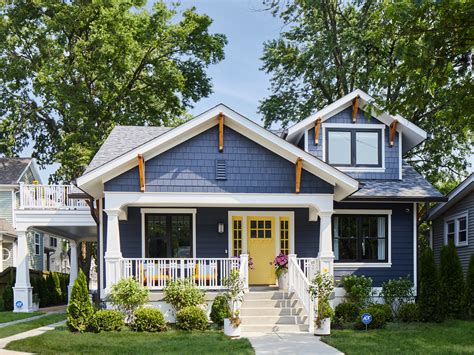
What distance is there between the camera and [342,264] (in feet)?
51.1

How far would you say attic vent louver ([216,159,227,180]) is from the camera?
44.9ft

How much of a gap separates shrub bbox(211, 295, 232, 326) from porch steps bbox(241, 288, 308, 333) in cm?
49

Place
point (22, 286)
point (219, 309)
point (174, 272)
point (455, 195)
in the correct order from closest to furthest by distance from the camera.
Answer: point (219, 309)
point (174, 272)
point (455, 195)
point (22, 286)

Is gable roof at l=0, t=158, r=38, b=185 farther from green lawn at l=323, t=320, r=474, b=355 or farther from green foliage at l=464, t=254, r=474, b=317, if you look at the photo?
green foliage at l=464, t=254, r=474, b=317

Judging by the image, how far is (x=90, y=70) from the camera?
26.1 m

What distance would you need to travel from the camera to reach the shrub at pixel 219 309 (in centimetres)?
1263

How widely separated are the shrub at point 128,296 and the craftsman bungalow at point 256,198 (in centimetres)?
36

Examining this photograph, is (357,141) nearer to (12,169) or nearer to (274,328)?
(274,328)

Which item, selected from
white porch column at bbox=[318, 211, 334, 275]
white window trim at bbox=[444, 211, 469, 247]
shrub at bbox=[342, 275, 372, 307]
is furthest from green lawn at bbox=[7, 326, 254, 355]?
white window trim at bbox=[444, 211, 469, 247]

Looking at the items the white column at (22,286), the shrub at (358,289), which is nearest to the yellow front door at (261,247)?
the shrub at (358,289)

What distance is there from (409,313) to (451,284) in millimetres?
1533

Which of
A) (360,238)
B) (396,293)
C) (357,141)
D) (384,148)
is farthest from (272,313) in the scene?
(384,148)

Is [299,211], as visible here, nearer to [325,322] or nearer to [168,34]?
[325,322]

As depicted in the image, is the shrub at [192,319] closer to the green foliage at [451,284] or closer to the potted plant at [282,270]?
the potted plant at [282,270]
